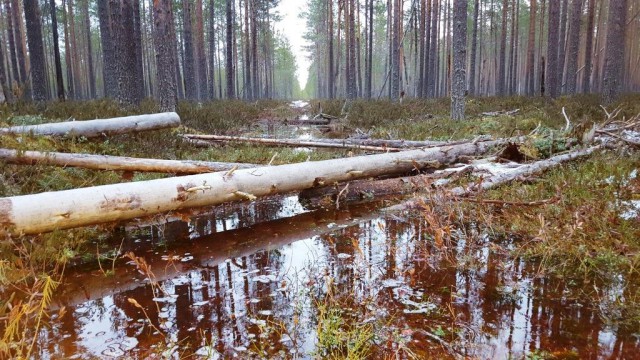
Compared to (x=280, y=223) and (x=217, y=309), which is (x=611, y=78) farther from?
(x=217, y=309)

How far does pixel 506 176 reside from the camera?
6.23 m

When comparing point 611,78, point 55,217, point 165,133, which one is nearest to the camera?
point 55,217

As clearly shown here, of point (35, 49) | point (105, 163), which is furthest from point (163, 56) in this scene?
point (35, 49)

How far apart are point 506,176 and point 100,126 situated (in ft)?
24.0

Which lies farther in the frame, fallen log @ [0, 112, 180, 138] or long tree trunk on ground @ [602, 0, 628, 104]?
long tree trunk on ground @ [602, 0, 628, 104]

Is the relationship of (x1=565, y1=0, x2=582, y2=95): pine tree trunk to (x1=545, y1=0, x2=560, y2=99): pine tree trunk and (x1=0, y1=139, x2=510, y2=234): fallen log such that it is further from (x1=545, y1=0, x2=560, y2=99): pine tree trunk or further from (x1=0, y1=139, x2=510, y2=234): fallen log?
(x1=0, y1=139, x2=510, y2=234): fallen log

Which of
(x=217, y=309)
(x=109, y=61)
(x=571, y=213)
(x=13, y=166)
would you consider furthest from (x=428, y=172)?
(x=109, y=61)

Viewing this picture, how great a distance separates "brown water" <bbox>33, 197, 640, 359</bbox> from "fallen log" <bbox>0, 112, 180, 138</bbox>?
3695mm

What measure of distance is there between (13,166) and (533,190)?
7309 millimetres

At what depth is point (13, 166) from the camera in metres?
5.57

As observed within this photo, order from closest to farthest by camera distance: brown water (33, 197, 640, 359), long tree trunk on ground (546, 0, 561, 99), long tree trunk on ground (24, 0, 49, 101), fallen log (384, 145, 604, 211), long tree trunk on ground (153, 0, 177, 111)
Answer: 1. brown water (33, 197, 640, 359)
2. fallen log (384, 145, 604, 211)
3. long tree trunk on ground (153, 0, 177, 111)
4. long tree trunk on ground (24, 0, 49, 101)
5. long tree trunk on ground (546, 0, 561, 99)

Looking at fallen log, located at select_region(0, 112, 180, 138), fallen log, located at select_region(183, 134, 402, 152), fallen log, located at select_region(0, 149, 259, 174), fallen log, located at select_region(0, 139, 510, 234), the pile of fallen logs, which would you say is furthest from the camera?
fallen log, located at select_region(183, 134, 402, 152)

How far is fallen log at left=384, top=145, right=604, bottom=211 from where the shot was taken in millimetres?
5457

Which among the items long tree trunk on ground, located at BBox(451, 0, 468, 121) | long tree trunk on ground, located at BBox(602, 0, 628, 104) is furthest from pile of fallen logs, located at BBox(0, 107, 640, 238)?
long tree trunk on ground, located at BBox(602, 0, 628, 104)
